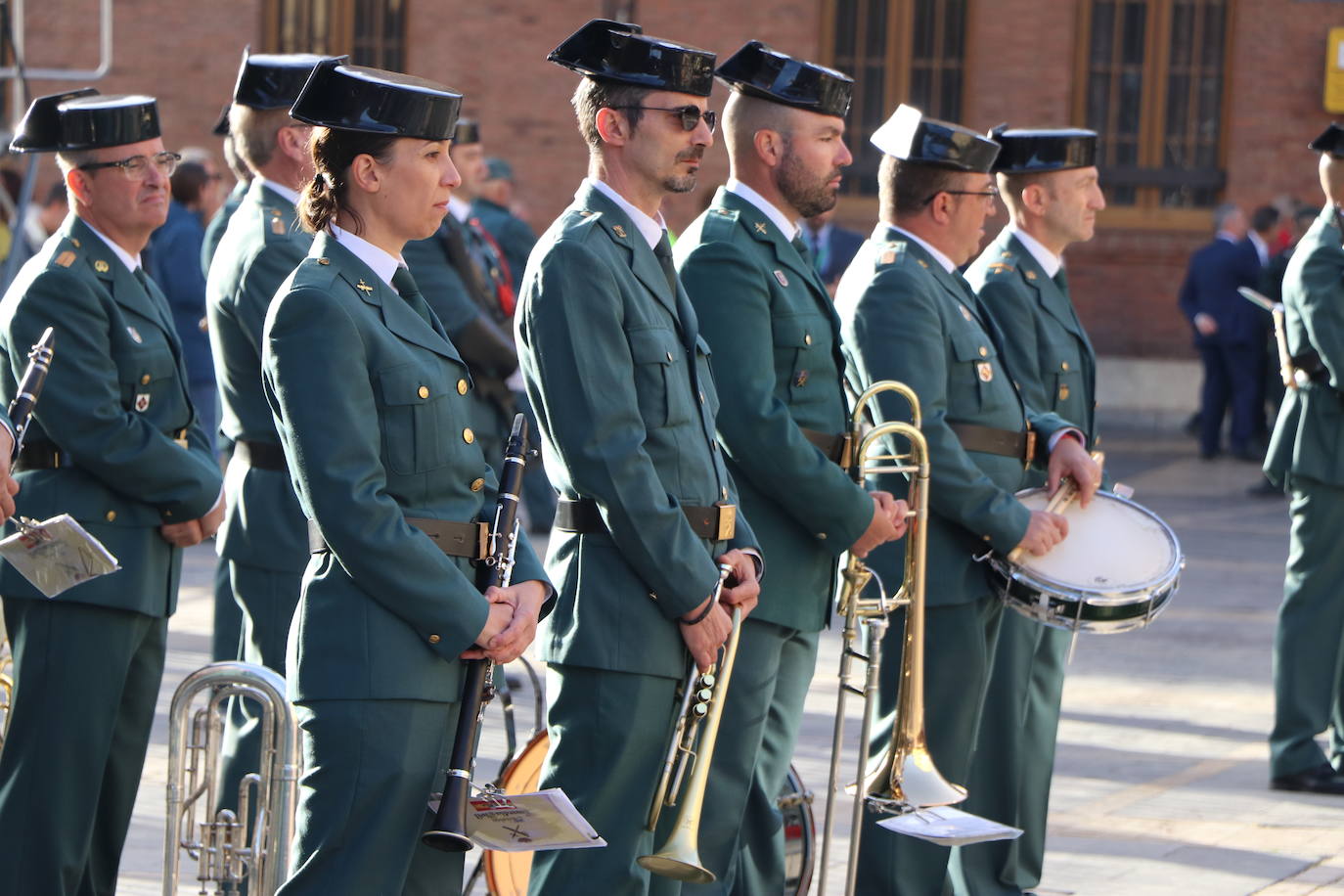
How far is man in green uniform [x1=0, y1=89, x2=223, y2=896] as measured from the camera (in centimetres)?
508

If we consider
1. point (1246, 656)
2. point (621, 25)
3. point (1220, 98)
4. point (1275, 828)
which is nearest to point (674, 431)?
point (621, 25)

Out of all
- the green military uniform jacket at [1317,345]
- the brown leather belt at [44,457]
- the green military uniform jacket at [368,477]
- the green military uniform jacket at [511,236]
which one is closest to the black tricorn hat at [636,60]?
the green military uniform jacket at [368,477]

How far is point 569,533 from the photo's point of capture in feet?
14.6

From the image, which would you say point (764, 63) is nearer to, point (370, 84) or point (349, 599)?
point (370, 84)

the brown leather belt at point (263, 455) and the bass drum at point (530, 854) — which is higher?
the brown leather belt at point (263, 455)

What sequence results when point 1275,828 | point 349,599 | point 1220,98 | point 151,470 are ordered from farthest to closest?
point 1220,98, point 1275,828, point 151,470, point 349,599

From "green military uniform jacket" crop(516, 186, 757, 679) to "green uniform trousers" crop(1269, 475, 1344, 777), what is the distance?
375 cm

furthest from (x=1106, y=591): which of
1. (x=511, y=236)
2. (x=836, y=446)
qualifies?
(x=511, y=236)

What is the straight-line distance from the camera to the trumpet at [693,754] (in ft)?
14.2

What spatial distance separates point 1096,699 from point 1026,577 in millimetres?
3522

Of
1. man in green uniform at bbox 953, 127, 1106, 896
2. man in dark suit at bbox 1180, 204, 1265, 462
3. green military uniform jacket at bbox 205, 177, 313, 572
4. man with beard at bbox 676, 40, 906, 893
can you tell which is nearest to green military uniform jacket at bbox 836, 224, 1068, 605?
man in green uniform at bbox 953, 127, 1106, 896

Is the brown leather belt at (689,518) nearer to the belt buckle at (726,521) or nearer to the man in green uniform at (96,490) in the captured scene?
the belt buckle at (726,521)

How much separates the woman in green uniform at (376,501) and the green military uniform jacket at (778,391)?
104 centimetres

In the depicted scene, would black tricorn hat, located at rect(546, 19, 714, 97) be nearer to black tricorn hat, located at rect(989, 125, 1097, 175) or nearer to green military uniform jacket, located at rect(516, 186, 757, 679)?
green military uniform jacket, located at rect(516, 186, 757, 679)
